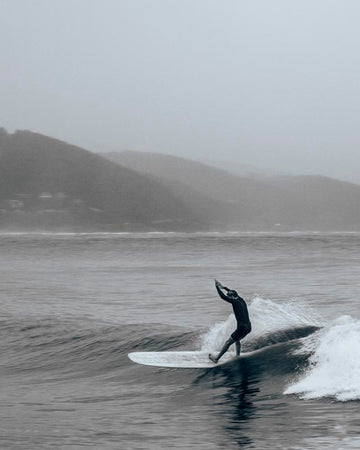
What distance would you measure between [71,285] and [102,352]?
157 ft

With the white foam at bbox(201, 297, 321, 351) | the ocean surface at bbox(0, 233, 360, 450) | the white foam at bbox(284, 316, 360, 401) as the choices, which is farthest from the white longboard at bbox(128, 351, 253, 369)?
the white foam at bbox(201, 297, 321, 351)

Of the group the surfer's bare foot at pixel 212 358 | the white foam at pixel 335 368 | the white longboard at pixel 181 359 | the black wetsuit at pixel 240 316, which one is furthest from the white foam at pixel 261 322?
the black wetsuit at pixel 240 316

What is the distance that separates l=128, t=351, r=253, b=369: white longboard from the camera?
73.7 ft

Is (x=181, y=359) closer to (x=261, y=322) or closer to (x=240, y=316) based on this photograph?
(x=240, y=316)

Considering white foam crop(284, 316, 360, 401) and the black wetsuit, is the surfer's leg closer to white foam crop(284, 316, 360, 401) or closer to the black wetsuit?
the black wetsuit

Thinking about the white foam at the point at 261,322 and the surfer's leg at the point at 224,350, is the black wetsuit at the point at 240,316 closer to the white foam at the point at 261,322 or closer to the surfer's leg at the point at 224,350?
the surfer's leg at the point at 224,350

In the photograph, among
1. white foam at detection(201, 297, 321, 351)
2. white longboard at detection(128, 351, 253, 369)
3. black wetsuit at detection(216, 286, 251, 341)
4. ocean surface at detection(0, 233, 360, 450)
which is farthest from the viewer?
white foam at detection(201, 297, 321, 351)

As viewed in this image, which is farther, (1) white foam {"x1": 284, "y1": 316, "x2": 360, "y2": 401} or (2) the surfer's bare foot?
(2) the surfer's bare foot

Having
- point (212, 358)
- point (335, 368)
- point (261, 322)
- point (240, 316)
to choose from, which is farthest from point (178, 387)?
point (261, 322)

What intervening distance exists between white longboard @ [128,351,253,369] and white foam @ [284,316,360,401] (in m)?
2.47

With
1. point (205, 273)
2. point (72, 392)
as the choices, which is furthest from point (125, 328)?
point (205, 273)

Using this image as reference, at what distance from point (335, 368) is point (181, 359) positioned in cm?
444

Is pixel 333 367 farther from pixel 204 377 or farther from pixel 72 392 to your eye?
pixel 72 392

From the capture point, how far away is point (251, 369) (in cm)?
2220
